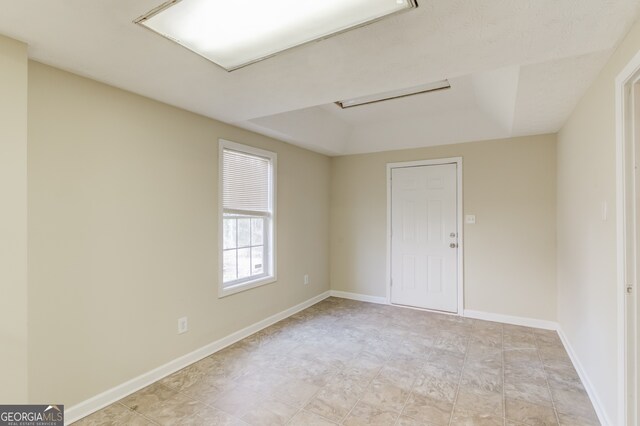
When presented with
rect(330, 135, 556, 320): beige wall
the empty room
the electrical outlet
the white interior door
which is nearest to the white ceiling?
the empty room

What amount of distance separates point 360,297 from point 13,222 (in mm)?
4043

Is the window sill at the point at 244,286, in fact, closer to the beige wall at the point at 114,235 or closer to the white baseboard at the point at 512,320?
the beige wall at the point at 114,235

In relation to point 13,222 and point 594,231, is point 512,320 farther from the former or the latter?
point 13,222

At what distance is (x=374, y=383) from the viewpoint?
8.13 ft

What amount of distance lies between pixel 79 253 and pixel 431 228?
377 centimetres

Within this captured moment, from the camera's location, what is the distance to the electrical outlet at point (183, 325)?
2.74 m

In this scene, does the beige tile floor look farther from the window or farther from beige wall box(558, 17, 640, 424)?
the window

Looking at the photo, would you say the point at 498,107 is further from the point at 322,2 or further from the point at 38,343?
the point at 38,343

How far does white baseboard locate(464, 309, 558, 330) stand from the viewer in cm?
360

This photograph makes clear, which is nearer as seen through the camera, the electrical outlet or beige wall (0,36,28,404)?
beige wall (0,36,28,404)

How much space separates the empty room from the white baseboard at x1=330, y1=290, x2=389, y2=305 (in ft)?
1.06

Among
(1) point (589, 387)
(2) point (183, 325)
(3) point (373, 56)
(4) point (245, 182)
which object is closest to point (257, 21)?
(3) point (373, 56)

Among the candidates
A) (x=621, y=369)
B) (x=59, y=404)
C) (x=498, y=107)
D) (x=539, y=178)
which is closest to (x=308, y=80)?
(x=498, y=107)

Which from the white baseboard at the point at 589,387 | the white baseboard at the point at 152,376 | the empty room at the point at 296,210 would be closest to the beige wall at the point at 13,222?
the empty room at the point at 296,210
